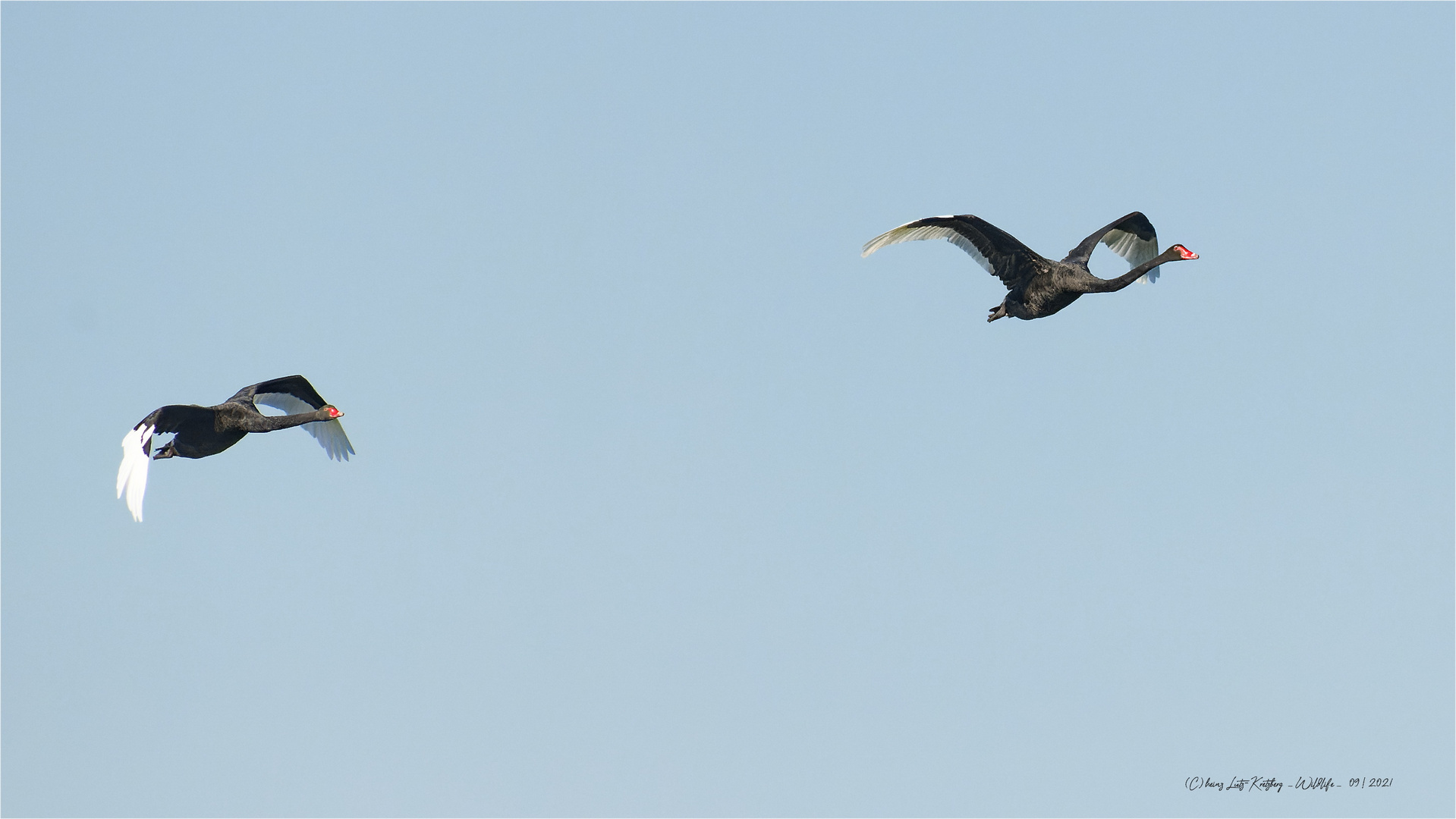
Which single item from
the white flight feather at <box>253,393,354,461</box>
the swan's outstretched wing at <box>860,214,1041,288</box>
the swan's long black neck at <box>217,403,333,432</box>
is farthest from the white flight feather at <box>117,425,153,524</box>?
the swan's outstretched wing at <box>860,214,1041,288</box>

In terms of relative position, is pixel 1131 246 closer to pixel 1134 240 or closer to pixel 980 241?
pixel 1134 240

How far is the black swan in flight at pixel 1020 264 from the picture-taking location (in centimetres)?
2923

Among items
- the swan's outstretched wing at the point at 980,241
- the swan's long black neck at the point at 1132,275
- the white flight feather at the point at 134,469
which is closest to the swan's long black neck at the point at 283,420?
the white flight feather at the point at 134,469

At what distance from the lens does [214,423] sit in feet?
100

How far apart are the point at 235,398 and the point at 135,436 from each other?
3.91m

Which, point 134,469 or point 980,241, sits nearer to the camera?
point 134,469

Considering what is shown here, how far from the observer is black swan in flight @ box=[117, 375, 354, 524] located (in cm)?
2697

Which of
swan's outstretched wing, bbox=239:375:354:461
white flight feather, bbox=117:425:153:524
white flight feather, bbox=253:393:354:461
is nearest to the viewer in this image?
white flight feather, bbox=117:425:153:524

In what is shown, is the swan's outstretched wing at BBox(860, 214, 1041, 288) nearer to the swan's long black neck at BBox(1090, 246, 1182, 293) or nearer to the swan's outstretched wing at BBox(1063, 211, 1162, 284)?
the swan's long black neck at BBox(1090, 246, 1182, 293)

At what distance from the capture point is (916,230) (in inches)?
1177

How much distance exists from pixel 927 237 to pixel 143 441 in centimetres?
1534

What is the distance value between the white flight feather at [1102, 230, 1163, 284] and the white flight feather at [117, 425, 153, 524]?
823 inches

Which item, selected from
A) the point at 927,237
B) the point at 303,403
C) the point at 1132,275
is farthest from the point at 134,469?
the point at 1132,275

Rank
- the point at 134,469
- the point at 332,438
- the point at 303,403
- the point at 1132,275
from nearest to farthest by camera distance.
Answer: the point at 134,469, the point at 1132,275, the point at 303,403, the point at 332,438
